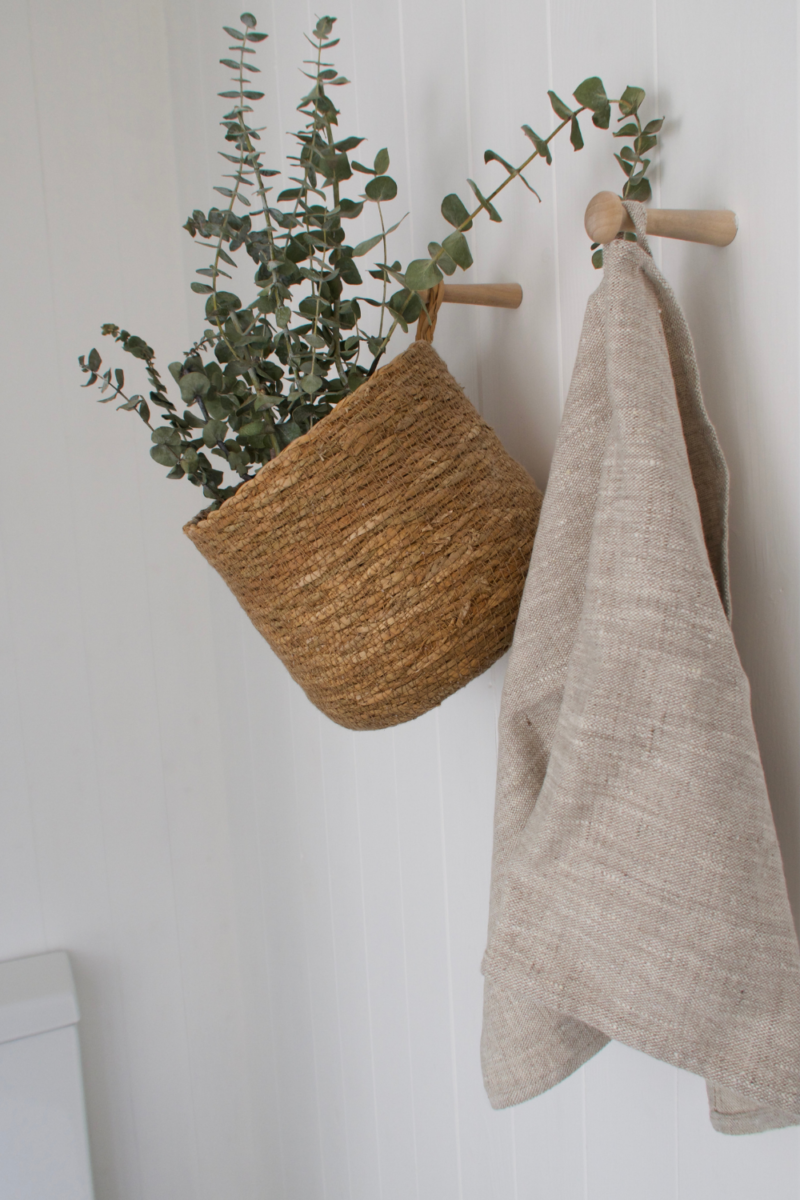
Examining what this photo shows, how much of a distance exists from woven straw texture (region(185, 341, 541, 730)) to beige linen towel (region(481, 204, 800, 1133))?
11 cm

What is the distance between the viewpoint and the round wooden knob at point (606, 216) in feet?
1.29

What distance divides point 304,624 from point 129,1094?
1279mm

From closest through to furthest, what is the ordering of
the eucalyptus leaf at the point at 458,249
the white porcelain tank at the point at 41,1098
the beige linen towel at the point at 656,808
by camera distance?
1. the beige linen towel at the point at 656,808
2. the eucalyptus leaf at the point at 458,249
3. the white porcelain tank at the point at 41,1098

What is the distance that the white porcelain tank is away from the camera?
3.89ft

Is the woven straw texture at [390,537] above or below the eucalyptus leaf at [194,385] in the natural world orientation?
below

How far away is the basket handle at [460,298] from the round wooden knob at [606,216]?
131 millimetres

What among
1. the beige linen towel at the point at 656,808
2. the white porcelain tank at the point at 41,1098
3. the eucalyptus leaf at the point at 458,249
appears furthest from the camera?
the white porcelain tank at the point at 41,1098

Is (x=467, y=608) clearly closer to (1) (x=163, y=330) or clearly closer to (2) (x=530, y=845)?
(2) (x=530, y=845)

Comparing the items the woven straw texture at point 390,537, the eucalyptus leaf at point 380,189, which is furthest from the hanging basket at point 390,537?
the eucalyptus leaf at point 380,189

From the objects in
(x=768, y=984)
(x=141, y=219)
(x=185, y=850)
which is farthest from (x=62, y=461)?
(x=768, y=984)

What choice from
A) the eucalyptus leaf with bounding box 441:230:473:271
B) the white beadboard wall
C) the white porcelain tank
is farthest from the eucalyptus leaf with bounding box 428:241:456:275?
the white porcelain tank

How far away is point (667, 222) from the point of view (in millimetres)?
401

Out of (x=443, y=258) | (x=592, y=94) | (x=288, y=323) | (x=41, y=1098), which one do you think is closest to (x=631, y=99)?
(x=592, y=94)

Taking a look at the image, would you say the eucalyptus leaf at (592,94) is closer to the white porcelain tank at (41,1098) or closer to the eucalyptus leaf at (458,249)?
the eucalyptus leaf at (458,249)
